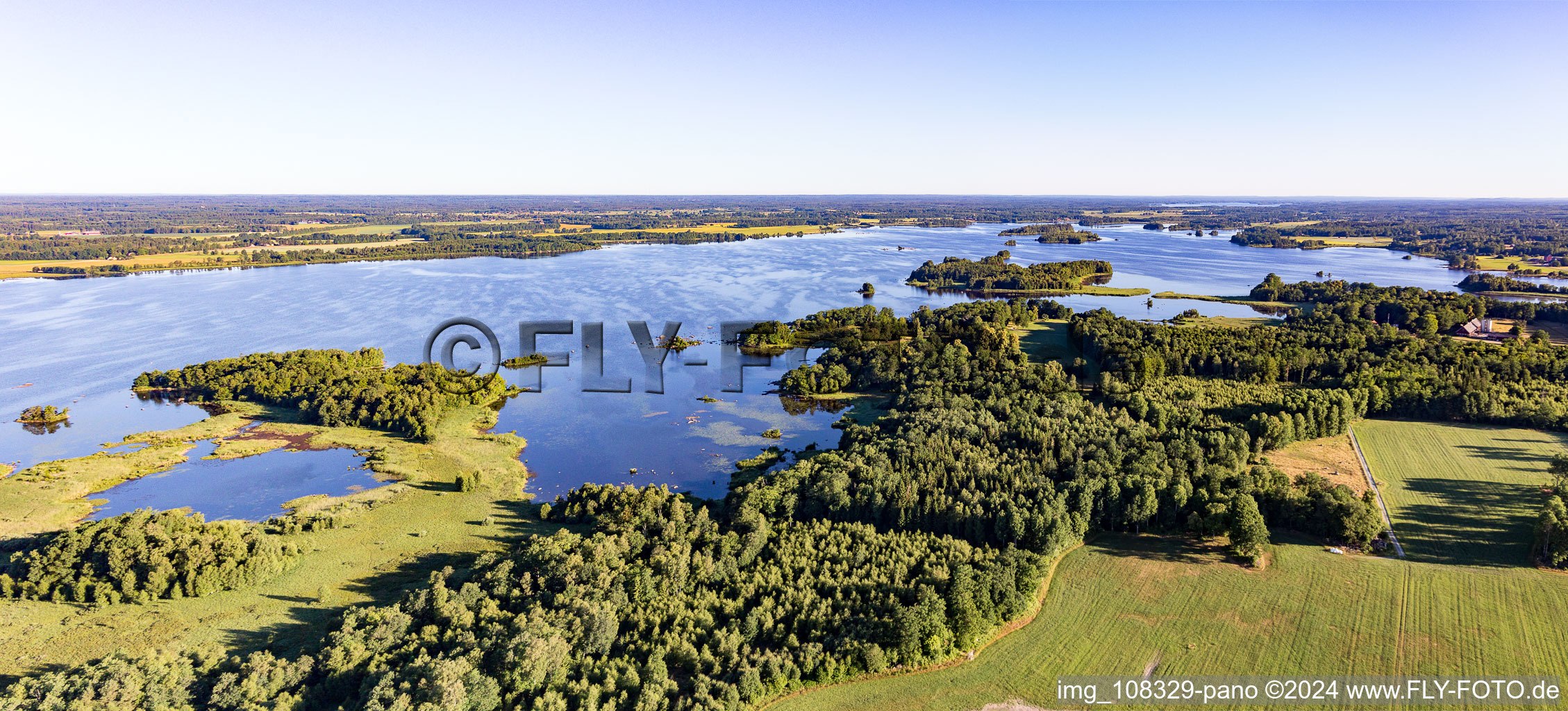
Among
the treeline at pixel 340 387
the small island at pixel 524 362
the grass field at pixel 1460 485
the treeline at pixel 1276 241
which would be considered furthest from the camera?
the treeline at pixel 1276 241

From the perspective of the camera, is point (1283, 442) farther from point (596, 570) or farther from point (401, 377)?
point (401, 377)

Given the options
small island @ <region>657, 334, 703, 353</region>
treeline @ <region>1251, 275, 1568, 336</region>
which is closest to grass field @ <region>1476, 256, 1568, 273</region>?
treeline @ <region>1251, 275, 1568, 336</region>

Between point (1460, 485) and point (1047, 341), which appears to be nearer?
point (1460, 485)

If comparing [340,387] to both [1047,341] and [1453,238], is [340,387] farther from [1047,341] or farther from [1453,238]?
[1453,238]

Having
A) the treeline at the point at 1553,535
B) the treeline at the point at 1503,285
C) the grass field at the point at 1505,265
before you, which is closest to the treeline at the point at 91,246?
the treeline at the point at 1553,535

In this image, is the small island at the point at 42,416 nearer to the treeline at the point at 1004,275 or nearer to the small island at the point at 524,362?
the small island at the point at 524,362

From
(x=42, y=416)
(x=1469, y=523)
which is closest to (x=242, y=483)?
(x=42, y=416)
